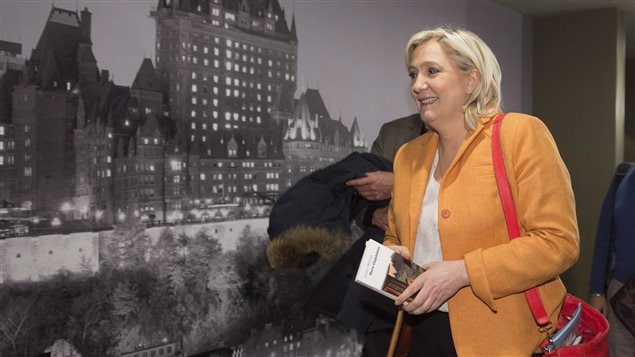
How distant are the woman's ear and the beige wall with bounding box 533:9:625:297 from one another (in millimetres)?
3699

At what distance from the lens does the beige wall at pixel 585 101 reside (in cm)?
467

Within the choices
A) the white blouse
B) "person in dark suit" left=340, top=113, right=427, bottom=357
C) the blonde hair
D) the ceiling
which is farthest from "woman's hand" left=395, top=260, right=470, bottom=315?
the ceiling

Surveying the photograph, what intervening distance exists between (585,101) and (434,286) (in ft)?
13.2

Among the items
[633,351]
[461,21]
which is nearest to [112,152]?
[633,351]

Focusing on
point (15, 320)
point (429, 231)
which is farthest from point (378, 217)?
point (15, 320)

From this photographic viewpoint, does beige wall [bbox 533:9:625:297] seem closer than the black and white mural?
No

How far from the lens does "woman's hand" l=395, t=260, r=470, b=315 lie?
131 centimetres

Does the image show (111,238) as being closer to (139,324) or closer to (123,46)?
(139,324)

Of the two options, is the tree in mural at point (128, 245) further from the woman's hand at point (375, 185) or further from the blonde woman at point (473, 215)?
the blonde woman at point (473, 215)

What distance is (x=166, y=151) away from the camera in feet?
7.66

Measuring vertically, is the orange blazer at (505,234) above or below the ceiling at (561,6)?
below

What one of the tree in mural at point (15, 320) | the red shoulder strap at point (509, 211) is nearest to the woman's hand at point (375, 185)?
the red shoulder strap at point (509, 211)

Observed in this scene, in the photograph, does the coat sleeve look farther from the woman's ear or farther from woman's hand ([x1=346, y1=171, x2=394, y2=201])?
woman's hand ([x1=346, y1=171, x2=394, y2=201])

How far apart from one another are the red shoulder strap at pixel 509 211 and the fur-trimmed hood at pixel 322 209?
93 cm
